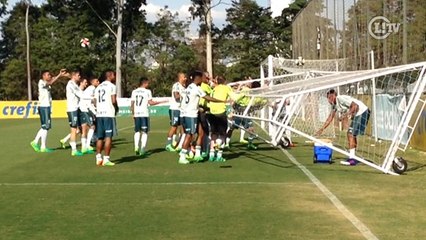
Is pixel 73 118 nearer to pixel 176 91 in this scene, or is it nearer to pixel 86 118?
pixel 86 118

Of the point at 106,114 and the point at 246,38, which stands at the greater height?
the point at 246,38

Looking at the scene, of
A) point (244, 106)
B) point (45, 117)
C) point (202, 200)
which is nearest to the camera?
point (202, 200)

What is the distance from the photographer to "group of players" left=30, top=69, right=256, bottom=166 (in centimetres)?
1427

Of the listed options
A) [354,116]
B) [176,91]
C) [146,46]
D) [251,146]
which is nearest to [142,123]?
[176,91]

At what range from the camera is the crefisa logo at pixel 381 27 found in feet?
70.2

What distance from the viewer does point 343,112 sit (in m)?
16.6

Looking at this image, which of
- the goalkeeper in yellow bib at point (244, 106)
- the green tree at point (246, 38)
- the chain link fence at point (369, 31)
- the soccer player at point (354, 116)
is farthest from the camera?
the green tree at point (246, 38)

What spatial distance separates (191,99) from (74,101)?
4.22 metres

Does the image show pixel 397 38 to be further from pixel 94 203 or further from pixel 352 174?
pixel 94 203

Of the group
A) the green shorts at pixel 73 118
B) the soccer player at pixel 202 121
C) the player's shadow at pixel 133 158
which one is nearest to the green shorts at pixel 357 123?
the soccer player at pixel 202 121

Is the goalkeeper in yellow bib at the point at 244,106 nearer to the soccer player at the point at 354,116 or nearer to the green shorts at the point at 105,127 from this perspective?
the soccer player at the point at 354,116

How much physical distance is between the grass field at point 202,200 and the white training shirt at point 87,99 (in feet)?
8.53

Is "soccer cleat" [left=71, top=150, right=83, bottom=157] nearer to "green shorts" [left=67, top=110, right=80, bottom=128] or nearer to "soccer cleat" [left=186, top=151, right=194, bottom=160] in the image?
"green shorts" [left=67, top=110, right=80, bottom=128]

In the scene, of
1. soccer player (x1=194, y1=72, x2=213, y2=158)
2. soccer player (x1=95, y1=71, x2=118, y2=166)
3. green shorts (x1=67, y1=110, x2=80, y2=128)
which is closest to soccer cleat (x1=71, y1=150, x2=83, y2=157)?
green shorts (x1=67, y1=110, x2=80, y2=128)
